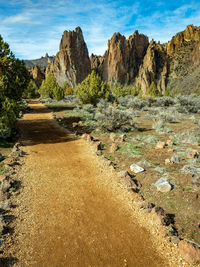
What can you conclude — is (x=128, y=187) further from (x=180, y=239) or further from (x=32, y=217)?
(x=32, y=217)

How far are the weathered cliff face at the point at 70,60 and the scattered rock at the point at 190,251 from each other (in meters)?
119

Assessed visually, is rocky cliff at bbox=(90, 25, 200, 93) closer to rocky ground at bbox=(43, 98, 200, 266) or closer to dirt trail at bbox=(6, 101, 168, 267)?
rocky ground at bbox=(43, 98, 200, 266)

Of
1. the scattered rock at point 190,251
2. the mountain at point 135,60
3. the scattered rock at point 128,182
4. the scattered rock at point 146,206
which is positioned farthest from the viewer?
the mountain at point 135,60

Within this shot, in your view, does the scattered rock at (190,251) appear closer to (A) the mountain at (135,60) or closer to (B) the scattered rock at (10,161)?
(B) the scattered rock at (10,161)

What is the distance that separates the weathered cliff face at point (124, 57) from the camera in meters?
122

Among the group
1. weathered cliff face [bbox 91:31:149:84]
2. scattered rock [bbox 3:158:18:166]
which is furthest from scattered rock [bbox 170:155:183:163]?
weathered cliff face [bbox 91:31:149:84]

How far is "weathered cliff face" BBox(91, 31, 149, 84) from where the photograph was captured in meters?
122

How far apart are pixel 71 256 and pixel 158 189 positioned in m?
3.72

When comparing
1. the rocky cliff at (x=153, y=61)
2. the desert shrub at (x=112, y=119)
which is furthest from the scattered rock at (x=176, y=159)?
the rocky cliff at (x=153, y=61)

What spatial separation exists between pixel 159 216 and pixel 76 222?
8.02 ft

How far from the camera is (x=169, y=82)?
93.8 m

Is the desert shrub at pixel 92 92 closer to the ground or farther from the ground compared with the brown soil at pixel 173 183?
farther from the ground

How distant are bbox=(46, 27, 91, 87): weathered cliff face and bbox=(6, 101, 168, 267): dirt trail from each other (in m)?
114

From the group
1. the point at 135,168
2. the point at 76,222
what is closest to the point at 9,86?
the point at 135,168
